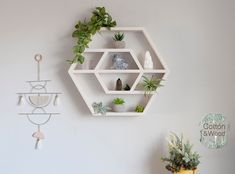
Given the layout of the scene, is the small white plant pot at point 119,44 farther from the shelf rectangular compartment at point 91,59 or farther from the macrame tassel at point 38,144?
the macrame tassel at point 38,144

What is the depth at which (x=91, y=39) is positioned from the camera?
7.00ft

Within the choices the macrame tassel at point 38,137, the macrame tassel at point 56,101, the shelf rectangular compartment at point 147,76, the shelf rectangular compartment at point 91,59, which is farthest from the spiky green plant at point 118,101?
the macrame tassel at point 38,137

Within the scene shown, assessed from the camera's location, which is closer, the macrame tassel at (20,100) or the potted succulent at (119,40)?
the potted succulent at (119,40)

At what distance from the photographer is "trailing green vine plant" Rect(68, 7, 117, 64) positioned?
2078 mm

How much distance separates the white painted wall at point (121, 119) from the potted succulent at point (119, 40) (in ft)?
0.26

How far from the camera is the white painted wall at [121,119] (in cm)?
217

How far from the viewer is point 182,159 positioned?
196cm

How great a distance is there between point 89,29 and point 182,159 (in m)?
0.96

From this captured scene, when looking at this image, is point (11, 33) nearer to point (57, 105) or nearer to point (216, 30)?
point (57, 105)

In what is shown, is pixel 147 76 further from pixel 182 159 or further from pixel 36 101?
pixel 36 101

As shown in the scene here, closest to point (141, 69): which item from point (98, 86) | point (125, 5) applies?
point (98, 86)

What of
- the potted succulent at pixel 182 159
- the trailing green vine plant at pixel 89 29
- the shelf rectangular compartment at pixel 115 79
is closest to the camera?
the potted succulent at pixel 182 159

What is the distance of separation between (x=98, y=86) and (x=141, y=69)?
12.3 inches

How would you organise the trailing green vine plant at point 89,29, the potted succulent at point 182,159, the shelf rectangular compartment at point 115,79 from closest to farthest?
the potted succulent at point 182,159, the trailing green vine plant at point 89,29, the shelf rectangular compartment at point 115,79
